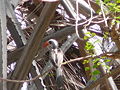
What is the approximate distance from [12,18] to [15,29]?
0.45 ft

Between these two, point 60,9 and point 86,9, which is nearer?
point 86,9

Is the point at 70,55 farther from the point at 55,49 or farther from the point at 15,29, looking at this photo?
the point at 55,49

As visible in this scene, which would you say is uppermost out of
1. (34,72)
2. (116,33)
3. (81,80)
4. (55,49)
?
(55,49)

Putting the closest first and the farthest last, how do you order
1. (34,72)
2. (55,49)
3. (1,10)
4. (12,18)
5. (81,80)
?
(55,49) → (1,10) → (12,18) → (34,72) → (81,80)

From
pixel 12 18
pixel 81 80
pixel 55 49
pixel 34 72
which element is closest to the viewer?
pixel 55 49

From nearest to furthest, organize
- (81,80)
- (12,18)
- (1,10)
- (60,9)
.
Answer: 1. (1,10)
2. (12,18)
3. (60,9)
4. (81,80)

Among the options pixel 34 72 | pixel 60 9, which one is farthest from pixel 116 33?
pixel 60 9

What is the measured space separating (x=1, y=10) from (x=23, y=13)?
2.66m

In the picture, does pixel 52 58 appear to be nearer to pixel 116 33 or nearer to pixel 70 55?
pixel 116 33

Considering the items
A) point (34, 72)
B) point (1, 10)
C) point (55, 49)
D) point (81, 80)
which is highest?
point (1, 10)

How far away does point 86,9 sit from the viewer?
14.0ft

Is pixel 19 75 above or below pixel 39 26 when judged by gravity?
below

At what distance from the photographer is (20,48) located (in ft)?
13.7

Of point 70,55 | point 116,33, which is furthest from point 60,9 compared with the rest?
point 116,33
